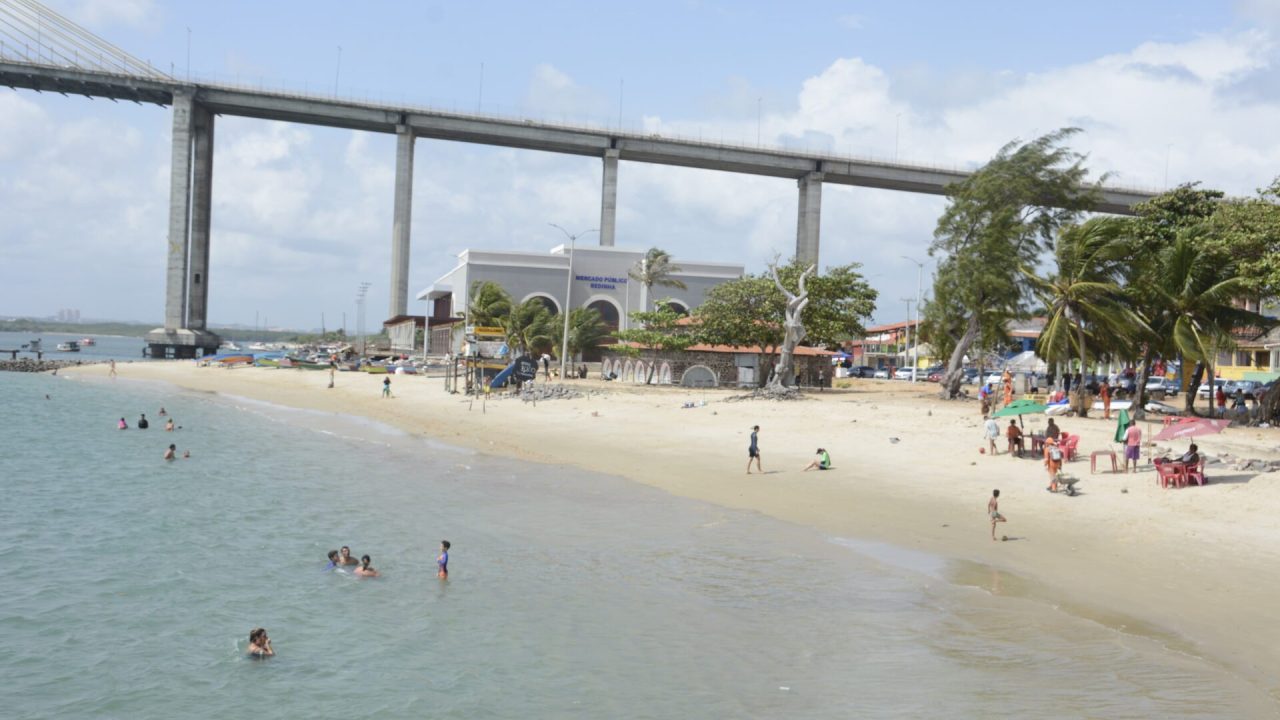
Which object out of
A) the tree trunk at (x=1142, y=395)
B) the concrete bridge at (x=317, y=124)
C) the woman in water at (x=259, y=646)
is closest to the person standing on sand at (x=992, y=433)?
the tree trunk at (x=1142, y=395)

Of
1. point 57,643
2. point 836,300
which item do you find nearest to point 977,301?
point 836,300

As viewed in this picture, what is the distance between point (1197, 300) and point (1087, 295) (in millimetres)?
3667

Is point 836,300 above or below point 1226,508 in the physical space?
above

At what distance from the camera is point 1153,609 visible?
1397cm

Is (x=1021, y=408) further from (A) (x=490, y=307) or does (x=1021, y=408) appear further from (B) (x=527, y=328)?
(A) (x=490, y=307)

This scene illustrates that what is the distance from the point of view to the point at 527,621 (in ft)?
47.2

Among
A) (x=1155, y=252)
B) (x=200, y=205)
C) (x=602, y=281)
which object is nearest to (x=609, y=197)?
(x=602, y=281)

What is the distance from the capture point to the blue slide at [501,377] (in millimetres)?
52719

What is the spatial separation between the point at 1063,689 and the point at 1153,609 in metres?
3.65

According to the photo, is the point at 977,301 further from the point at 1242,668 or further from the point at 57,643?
the point at 57,643

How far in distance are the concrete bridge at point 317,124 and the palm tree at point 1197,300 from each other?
206 ft

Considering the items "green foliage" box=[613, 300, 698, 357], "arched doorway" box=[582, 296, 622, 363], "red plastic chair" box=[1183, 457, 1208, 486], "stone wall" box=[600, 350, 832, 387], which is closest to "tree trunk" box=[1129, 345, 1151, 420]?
"red plastic chair" box=[1183, 457, 1208, 486]

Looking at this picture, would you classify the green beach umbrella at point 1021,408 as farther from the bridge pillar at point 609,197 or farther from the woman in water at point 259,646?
the bridge pillar at point 609,197

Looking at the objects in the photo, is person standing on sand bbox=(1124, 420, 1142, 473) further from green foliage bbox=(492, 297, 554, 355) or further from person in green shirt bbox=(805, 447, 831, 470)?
green foliage bbox=(492, 297, 554, 355)
